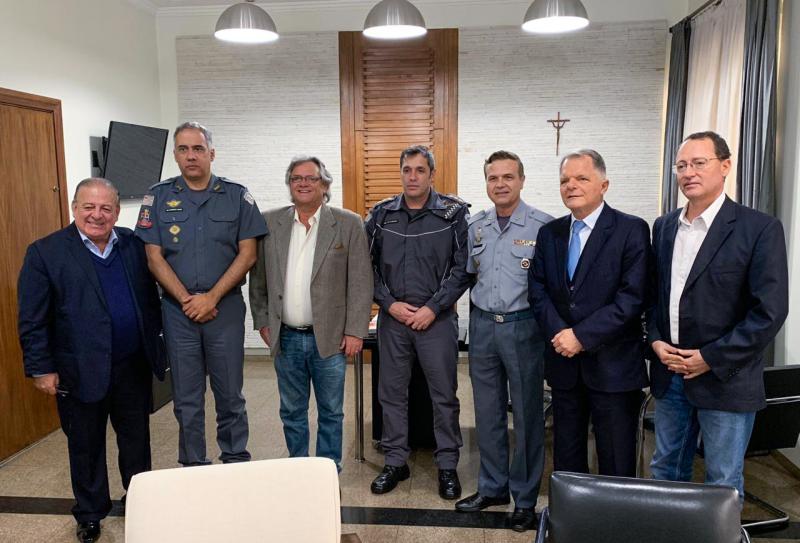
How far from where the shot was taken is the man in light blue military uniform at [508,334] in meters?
2.88

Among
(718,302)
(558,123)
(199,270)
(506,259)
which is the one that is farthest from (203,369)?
(558,123)

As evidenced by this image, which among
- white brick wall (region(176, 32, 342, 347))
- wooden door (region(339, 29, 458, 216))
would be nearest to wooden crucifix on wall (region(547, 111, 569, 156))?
wooden door (region(339, 29, 458, 216))

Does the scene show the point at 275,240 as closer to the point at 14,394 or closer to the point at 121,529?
the point at 121,529

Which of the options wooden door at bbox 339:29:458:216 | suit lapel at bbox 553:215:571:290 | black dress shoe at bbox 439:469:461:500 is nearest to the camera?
suit lapel at bbox 553:215:571:290

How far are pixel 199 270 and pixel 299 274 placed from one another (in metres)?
0.48

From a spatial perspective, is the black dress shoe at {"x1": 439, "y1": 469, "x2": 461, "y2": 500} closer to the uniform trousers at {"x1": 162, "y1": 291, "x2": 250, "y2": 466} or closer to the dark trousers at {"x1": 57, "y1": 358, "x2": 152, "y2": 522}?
the uniform trousers at {"x1": 162, "y1": 291, "x2": 250, "y2": 466}

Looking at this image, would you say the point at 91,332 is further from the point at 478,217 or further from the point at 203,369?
the point at 478,217

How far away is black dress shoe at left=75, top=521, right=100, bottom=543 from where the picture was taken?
289 centimetres

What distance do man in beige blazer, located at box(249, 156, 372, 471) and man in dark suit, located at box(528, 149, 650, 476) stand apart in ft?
3.15

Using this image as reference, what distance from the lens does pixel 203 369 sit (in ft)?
10.4

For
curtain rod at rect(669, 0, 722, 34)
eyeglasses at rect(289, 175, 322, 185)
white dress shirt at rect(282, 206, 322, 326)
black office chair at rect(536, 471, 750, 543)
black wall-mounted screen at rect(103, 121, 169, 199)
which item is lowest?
black office chair at rect(536, 471, 750, 543)

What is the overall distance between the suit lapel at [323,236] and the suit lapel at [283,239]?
15cm

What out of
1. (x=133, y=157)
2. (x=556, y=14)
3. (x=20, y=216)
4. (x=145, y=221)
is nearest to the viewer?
(x=145, y=221)

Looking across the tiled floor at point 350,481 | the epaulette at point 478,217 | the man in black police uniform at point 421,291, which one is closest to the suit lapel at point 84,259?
the tiled floor at point 350,481
